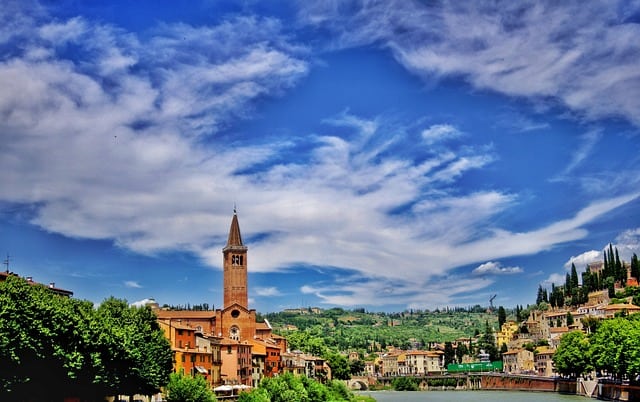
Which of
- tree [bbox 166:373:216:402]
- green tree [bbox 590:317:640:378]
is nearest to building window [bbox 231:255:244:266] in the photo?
green tree [bbox 590:317:640:378]

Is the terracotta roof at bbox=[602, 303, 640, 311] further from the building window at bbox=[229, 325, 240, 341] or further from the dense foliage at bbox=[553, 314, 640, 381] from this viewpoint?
the building window at bbox=[229, 325, 240, 341]

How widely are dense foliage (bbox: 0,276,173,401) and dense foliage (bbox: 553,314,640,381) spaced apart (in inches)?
1977

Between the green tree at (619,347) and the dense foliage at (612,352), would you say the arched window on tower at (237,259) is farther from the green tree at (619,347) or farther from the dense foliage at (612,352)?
the green tree at (619,347)

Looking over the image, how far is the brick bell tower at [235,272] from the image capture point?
11344cm

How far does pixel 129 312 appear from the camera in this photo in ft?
191

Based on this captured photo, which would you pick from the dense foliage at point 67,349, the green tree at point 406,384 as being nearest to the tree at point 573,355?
the green tree at point 406,384

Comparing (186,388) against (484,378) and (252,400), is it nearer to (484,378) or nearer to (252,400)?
(252,400)

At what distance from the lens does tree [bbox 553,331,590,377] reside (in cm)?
11119

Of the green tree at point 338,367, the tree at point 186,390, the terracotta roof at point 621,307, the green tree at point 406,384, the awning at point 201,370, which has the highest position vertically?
the terracotta roof at point 621,307

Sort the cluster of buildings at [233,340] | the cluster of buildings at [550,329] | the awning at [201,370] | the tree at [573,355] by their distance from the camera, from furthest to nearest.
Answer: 1. the cluster of buildings at [550,329]
2. the tree at [573,355]
3. the cluster of buildings at [233,340]
4. the awning at [201,370]

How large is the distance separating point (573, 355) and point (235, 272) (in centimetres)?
5458

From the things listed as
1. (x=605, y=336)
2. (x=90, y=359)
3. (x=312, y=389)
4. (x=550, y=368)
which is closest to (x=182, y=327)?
(x=312, y=389)

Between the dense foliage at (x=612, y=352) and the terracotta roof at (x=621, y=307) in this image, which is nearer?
the dense foliage at (x=612, y=352)

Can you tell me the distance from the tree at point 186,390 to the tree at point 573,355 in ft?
225
